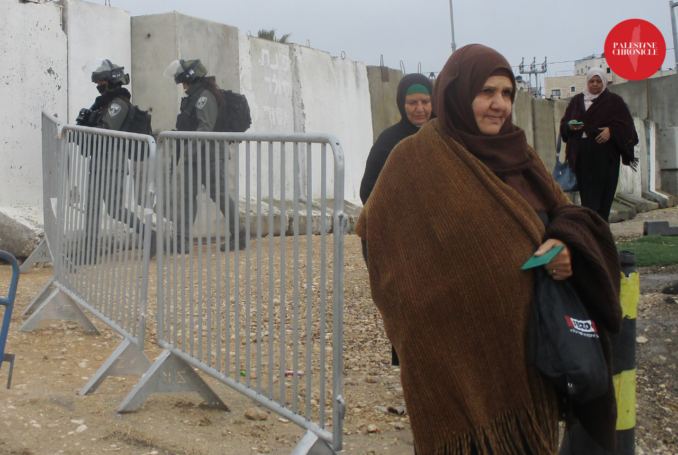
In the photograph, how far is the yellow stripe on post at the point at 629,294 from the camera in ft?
7.61

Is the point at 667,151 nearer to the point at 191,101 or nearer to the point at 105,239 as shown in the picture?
the point at 191,101

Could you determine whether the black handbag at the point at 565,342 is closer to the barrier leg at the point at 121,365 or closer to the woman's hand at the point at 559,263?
the woman's hand at the point at 559,263

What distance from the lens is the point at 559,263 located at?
1.92 meters

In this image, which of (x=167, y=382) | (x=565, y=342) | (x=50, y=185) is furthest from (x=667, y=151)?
(x=565, y=342)

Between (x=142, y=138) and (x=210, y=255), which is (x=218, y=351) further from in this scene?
(x=142, y=138)

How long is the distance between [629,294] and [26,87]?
6808mm

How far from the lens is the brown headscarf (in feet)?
6.74

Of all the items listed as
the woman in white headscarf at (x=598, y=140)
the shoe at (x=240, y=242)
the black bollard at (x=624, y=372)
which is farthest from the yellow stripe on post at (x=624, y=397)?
the woman in white headscarf at (x=598, y=140)

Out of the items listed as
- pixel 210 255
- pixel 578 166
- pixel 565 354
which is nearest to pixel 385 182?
pixel 565 354

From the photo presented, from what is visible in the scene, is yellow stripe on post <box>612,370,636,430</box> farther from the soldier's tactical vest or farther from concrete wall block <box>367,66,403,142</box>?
concrete wall block <box>367,66,403,142</box>

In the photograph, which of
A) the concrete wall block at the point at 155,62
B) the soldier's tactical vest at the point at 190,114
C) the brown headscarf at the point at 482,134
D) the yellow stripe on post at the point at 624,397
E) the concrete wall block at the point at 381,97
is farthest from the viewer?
the concrete wall block at the point at 381,97

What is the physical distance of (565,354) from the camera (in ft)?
5.97

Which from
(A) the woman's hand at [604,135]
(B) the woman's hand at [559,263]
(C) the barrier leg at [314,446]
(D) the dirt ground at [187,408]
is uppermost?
(A) the woman's hand at [604,135]

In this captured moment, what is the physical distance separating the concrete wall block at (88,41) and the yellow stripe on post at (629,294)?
6.81 meters
